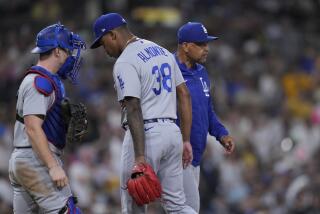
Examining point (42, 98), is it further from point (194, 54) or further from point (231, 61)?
point (231, 61)

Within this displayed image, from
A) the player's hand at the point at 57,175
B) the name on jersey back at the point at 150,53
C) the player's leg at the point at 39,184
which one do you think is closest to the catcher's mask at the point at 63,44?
the name on jersey back at the point at 150,53

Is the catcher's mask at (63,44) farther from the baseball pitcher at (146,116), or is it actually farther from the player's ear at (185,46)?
the player's ear at (185,46)

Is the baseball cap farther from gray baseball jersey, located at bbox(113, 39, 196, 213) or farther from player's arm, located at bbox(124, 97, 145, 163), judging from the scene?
player's arm, located at bbox(124, 97, 145, 163)

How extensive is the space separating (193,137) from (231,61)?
1045 centimetres

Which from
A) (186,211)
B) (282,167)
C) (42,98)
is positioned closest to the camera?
(42,98)

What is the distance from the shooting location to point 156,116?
7633 mm

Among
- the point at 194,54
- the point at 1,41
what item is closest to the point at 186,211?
the point at 194,54

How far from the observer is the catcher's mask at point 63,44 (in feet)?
24.5

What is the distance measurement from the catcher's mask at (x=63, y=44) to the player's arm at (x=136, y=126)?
55 centimetres

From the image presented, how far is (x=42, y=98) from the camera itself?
7207mm

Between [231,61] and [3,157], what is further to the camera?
[231,61]

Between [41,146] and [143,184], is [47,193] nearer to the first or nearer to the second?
[41,146]

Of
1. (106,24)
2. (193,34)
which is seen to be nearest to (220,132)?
(193,34)

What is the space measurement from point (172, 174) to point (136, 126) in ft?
1.94
